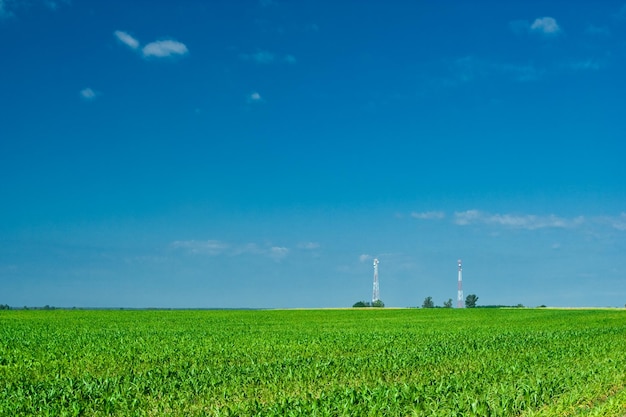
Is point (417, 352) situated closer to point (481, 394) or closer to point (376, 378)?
point (376, 378)

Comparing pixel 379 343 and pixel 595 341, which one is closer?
pixel 379 343

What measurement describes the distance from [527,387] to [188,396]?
677cm

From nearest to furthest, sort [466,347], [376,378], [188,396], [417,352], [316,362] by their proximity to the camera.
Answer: [188,396]
[376,378]
[316,362]
[417,352]
[466,347]

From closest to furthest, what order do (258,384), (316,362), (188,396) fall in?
(188,396) → (258,384) → (316,362)

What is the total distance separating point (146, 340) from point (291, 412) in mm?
18444

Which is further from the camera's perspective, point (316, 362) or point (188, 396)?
point (316, 362)

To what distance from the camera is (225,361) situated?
19.5 metres

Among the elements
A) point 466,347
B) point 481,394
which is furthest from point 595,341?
point 481,394

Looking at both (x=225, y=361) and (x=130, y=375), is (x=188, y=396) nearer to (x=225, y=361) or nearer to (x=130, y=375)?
(x=130, y=375)

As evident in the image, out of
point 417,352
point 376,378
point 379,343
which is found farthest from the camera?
point 379,343

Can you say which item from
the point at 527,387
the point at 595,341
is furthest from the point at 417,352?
the point at 595,341

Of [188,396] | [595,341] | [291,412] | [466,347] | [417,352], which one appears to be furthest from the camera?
[595,341]

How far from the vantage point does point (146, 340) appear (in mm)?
28047

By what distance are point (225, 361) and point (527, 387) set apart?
30.6 feet
